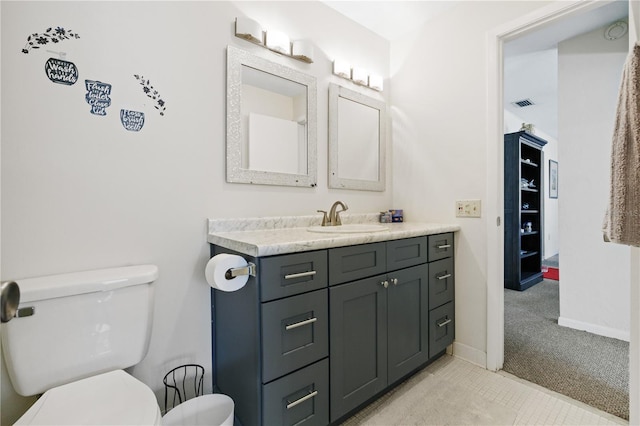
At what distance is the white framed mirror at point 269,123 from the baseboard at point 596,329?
243 cm

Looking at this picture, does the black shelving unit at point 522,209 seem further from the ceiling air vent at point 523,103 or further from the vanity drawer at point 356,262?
the vanity drawer at point 356,262

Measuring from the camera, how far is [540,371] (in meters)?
1.77

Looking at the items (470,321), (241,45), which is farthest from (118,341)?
(470,321)

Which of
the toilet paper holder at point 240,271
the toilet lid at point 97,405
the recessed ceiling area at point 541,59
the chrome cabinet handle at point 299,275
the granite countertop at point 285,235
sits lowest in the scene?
the toilet lid at point 97,405

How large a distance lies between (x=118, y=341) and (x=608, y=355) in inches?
113

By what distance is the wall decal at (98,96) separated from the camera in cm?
117

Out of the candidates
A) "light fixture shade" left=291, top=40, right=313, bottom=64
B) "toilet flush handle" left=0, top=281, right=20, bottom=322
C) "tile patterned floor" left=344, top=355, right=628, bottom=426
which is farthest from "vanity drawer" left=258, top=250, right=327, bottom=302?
"light fixture shade" left=291, top=40, right=313, bottom=64

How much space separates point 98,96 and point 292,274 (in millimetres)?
1086

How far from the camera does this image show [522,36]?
1762mm

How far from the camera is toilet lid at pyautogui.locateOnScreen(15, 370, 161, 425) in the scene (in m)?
0.82

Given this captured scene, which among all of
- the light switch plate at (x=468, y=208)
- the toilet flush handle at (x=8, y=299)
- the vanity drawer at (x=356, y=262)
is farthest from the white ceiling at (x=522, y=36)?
the toilet flush handle at (x=8, y=299)

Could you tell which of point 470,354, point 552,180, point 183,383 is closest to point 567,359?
point 470,354

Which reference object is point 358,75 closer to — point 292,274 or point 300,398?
point 292,274

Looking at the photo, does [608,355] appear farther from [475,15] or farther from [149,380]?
[149,380]
